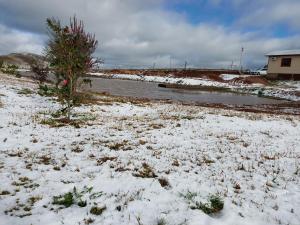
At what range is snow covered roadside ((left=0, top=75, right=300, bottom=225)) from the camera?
235 inches

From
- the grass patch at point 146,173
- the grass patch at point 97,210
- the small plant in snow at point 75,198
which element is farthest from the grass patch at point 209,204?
the small plant in snow at point 75,198

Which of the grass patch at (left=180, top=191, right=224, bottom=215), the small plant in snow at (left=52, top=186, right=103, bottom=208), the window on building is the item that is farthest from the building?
the small plant in snow at (left=52, top=186, right=103, bottom=208)

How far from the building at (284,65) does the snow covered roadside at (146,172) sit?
59664 millimetres

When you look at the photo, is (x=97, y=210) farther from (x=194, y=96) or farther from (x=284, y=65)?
(x=284, y=65)

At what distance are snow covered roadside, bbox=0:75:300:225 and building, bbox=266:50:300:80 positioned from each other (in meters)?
59.7

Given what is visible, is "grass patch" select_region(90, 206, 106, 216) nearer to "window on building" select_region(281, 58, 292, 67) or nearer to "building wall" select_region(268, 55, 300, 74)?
"building wall" select_region(268, 55, 300, 74)

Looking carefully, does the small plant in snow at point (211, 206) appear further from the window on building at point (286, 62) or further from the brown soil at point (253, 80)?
the window on building at point (286, 62)

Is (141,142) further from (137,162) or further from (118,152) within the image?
(137,162)

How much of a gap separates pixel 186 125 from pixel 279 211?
30.5 feet

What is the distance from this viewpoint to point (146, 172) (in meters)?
8.17

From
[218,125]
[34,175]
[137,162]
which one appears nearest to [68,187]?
[34,175]

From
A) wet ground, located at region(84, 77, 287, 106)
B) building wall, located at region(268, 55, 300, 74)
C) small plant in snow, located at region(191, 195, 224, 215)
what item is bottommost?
wet ground, located at region(84, 77, 287, 106)

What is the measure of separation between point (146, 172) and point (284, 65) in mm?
70022

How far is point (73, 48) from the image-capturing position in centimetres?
1431
